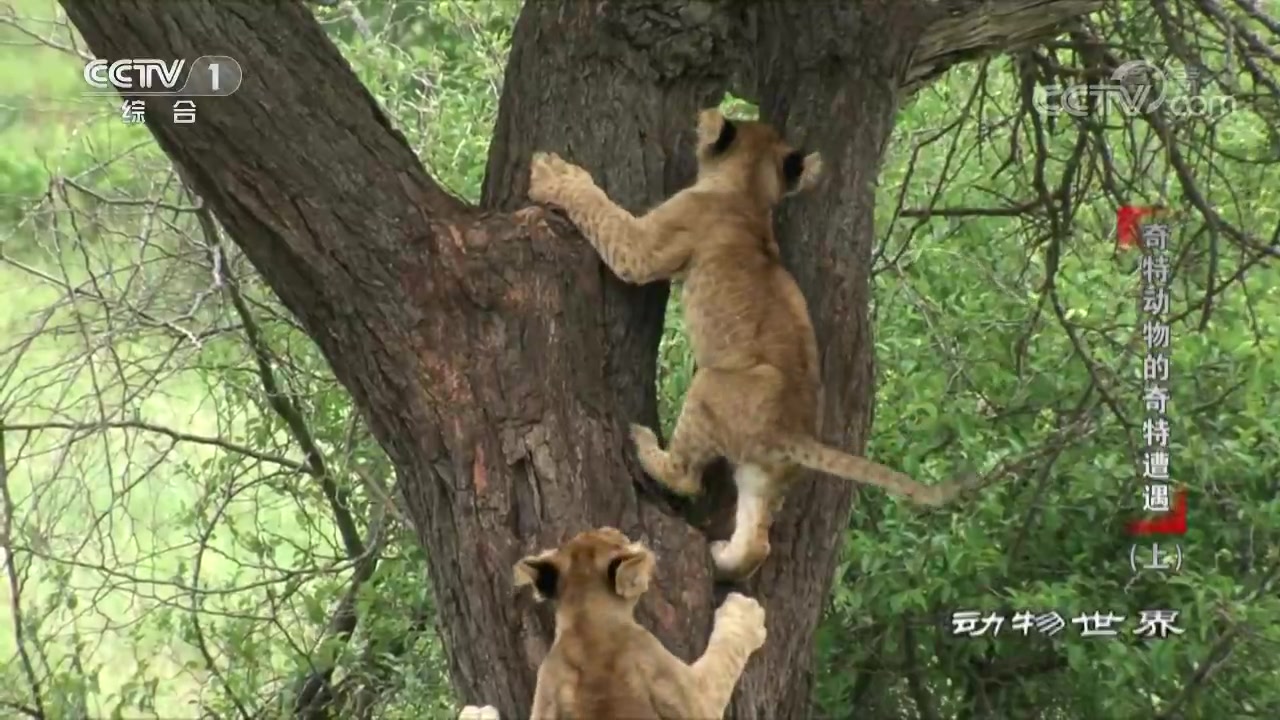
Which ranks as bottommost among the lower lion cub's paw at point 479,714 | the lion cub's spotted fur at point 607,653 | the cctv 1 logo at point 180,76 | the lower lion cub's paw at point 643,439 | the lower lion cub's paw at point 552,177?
the lower lion cub's paw at point 479,714

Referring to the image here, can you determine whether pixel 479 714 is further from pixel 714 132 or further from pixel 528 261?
pixel 714 132

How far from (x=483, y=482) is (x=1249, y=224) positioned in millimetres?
2807

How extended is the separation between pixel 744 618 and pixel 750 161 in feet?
2.89

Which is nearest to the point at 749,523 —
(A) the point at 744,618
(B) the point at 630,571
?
(A) the point at 744,618

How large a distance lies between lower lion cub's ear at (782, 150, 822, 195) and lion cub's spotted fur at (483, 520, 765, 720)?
81 cm

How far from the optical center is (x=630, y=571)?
220 cm

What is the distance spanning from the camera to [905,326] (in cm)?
401

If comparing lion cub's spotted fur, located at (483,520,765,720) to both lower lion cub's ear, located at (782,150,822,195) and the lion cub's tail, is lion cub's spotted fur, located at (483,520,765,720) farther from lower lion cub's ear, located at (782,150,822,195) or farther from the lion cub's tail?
lower lion cub's ear, located at (782,150,822,195)

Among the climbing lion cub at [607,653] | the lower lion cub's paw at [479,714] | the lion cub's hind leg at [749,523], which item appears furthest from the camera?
the lion cub's hind leg at [749,523]

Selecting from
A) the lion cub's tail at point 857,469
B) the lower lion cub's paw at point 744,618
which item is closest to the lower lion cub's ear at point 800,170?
the lion cub's tail at point 857,469

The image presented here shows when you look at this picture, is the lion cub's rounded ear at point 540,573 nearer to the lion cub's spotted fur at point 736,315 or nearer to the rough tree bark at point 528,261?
the rough tree bark at point 528,261

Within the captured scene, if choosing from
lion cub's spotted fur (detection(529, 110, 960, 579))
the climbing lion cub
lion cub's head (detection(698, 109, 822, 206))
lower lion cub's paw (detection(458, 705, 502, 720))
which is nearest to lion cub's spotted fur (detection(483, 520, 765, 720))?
the climbing lion cub

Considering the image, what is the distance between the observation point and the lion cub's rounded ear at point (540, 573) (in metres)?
2.18

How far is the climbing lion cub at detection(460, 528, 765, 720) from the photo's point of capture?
217 cm
